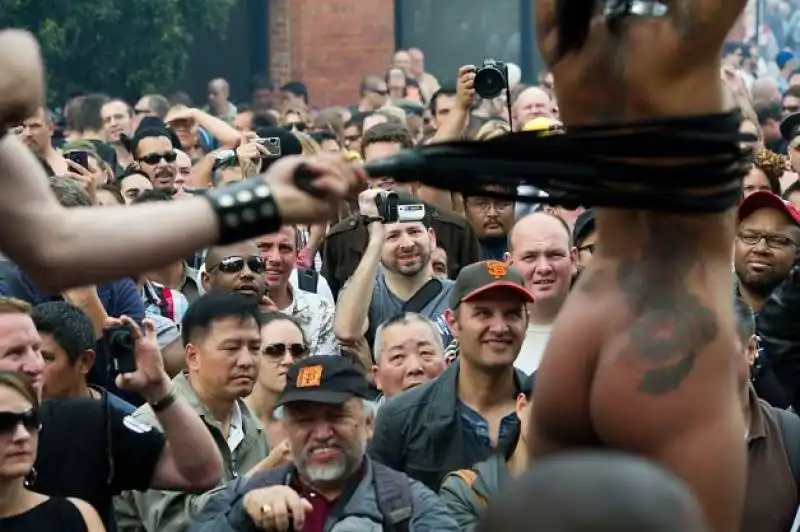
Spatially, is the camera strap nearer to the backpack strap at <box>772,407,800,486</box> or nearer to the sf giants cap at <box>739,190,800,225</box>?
the sf giants cap at <box>739,190,800,225</box>

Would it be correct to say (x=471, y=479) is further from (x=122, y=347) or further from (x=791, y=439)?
(x=122, y=347)

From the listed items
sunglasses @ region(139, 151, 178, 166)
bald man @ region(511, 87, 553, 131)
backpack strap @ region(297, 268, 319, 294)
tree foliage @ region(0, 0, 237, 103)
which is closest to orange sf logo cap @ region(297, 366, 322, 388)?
backpack strap @ region(297, 268, 319, 294)

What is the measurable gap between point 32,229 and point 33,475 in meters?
2.86

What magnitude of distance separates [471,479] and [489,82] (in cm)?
261

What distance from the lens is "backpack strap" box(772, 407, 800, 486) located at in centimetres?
661

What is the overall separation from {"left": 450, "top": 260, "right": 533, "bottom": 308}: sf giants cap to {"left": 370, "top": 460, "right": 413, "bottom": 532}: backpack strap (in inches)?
51.2

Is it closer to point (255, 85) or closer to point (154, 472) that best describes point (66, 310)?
point (154, 472)

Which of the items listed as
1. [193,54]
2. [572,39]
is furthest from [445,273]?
[193,54]

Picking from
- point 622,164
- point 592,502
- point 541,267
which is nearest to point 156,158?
point 541,267

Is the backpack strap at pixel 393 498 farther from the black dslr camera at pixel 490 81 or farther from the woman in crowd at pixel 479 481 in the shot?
the black dslr camera at pixel 490 81

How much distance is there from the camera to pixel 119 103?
1605 cm

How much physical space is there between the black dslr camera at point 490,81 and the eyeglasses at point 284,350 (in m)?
1.35

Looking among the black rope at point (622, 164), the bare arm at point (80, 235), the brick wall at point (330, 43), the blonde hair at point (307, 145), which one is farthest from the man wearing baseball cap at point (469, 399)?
the brick wall at point (330, 43)

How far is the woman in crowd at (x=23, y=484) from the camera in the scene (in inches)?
241
